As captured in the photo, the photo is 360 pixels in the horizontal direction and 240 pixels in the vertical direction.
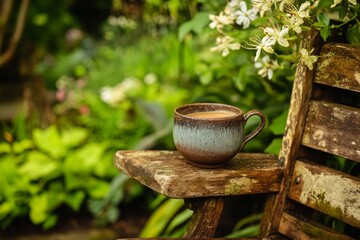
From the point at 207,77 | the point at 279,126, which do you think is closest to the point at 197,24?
the point at 207,77

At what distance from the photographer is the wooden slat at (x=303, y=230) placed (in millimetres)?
1427

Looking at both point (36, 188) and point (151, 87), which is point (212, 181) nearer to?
point (36, 188)

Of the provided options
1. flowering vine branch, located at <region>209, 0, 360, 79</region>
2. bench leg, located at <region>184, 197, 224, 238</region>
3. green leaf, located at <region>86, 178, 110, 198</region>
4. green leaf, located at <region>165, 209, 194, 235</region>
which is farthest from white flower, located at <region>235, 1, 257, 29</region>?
green leaf, located at <region>86, 178, 110, 198</region>

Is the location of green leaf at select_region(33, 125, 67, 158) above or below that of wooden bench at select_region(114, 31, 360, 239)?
below

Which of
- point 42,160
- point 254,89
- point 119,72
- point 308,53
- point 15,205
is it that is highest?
point 308,53

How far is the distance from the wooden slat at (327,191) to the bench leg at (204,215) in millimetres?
258

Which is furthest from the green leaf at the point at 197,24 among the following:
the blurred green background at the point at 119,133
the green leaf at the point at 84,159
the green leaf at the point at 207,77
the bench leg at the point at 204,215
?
the green leaf at the point at 84,159

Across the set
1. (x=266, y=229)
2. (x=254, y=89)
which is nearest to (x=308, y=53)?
(x=266, y=229)

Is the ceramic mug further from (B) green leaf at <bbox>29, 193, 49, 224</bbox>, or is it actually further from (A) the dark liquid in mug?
(B) green leaf at <bbox>29, 193, 49, 224</bbox>

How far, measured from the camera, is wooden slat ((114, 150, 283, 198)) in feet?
4.38

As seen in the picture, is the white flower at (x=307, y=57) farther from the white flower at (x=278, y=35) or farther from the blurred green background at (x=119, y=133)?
the blurred green background at (x=119, y=133)

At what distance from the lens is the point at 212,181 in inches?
53.5

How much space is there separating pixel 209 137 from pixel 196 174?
0.10 m

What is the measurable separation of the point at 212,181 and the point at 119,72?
3.50 metres
